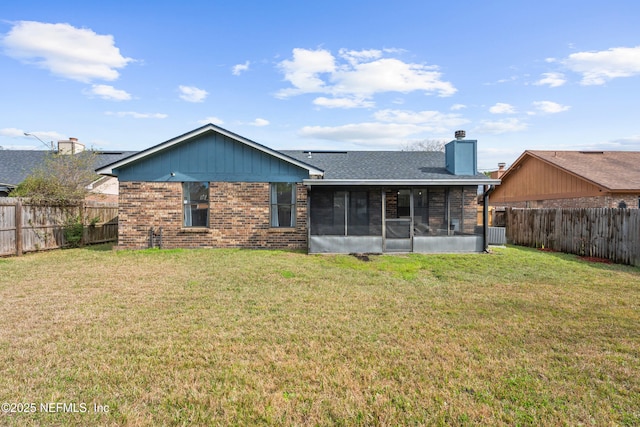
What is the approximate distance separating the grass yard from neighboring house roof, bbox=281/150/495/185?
5.06m

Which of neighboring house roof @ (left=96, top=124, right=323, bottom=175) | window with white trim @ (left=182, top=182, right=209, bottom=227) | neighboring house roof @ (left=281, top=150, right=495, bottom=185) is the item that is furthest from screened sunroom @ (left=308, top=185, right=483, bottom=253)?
window with white trim @ (left=182, top=182, right=209, bottom=227)

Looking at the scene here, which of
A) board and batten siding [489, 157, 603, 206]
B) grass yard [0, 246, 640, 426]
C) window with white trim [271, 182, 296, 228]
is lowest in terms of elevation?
grass yard [0, 246, 640, 426]

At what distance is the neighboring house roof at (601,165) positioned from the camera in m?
16.4

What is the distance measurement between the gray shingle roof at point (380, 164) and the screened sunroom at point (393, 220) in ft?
1.78

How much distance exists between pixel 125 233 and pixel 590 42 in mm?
16159

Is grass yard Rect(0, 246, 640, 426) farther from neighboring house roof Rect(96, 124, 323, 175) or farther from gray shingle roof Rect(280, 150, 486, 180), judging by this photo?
gray shingle roof Rect(280, 150, 486, 180)

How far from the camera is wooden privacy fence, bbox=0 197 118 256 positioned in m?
11.2

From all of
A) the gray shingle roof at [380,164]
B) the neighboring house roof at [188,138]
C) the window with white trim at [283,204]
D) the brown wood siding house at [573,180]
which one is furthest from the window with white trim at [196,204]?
the brown wood siding house at [573,180]

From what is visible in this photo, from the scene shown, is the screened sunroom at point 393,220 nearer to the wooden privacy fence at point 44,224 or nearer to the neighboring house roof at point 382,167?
the neighboring house roof at point 382,167

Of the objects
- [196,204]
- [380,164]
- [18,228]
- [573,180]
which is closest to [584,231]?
[380,164]

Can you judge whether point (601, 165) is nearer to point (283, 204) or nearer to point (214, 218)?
point (283, 204)

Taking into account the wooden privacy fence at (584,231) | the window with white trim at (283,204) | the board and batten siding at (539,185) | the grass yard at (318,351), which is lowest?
the grass yard at (318,351)

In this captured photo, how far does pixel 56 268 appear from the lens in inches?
356

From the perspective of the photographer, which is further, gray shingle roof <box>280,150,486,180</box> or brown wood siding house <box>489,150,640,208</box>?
brown wood siding house <box>489,150,640,208</box>
